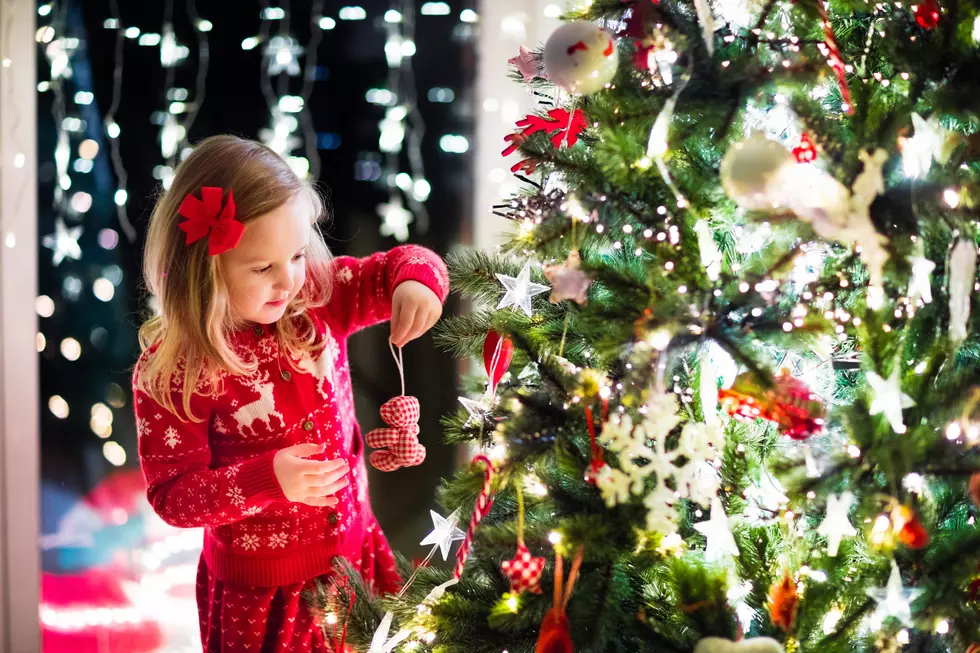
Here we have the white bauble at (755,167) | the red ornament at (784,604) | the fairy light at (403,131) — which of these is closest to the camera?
the white bauble at (755,167)

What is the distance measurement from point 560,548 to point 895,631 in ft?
1.20

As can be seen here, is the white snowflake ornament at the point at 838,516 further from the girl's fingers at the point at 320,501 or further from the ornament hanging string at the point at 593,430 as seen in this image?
the girl's fingers at the point at 320,501

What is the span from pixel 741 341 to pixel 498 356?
0.30 meters

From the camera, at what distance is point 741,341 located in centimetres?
85

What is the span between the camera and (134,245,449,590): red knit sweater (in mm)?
1068

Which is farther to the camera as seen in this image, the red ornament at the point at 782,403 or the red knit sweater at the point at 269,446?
the red knit sweater at the point at 269,446

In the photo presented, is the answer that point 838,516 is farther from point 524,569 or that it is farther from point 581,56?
point 581,56

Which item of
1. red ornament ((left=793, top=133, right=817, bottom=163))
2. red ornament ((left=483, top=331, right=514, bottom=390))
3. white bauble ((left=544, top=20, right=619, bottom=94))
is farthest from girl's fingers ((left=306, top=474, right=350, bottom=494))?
red ornament ((left=793, top=133, right=817, bottom=163))

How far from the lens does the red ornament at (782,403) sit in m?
0.81

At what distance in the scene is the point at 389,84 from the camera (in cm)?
165

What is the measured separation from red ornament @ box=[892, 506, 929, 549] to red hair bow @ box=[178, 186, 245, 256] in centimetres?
83

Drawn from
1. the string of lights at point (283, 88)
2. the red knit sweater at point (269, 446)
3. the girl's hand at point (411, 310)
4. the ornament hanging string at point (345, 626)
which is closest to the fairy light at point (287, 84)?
the string of lights at point (283, 88)

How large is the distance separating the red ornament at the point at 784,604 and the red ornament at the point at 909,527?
0.13 meters

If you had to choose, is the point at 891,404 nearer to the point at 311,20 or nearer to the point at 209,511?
the point at 209,511
